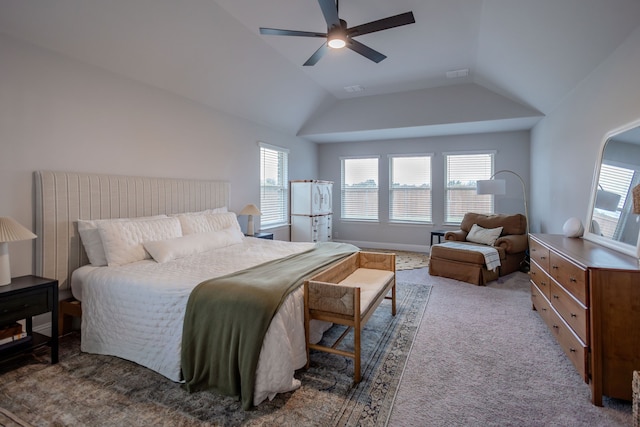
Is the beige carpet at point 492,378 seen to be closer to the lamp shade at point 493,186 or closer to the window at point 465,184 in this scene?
the lamp shade at point 493,186

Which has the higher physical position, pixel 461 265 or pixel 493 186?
pixel 493 186

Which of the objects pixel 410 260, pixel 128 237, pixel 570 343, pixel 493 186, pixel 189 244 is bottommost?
pixel 410 260

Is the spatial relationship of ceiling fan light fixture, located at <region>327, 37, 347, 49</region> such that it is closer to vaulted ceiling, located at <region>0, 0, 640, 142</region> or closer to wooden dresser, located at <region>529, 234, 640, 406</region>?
vaulted ceiling, located at <region>0, 0, 640, 142</region>

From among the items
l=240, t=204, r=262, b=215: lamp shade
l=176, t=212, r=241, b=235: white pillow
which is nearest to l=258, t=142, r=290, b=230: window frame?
l=240, t=204, r=262, b=215: lamp shade

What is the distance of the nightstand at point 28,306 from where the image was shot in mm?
2143

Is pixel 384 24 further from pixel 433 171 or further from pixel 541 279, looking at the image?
pixel 433 171

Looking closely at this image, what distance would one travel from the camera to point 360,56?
14.0ft

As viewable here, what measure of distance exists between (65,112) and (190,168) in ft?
4.94

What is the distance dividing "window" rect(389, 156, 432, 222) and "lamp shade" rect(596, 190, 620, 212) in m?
3.88

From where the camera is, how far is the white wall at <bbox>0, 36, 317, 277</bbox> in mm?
2576

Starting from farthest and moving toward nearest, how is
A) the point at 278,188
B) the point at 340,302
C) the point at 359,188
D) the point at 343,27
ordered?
the point at 359,188, the point at 278,188, the point at 343,27, the point at 340,302

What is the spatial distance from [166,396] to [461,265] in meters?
3.96

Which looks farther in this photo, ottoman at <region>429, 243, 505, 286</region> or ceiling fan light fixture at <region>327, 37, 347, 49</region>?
ottoman at <region>429, 243, 505, 286</region>

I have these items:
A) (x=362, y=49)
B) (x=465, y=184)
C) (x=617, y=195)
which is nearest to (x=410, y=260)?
(x=465, y=184)
